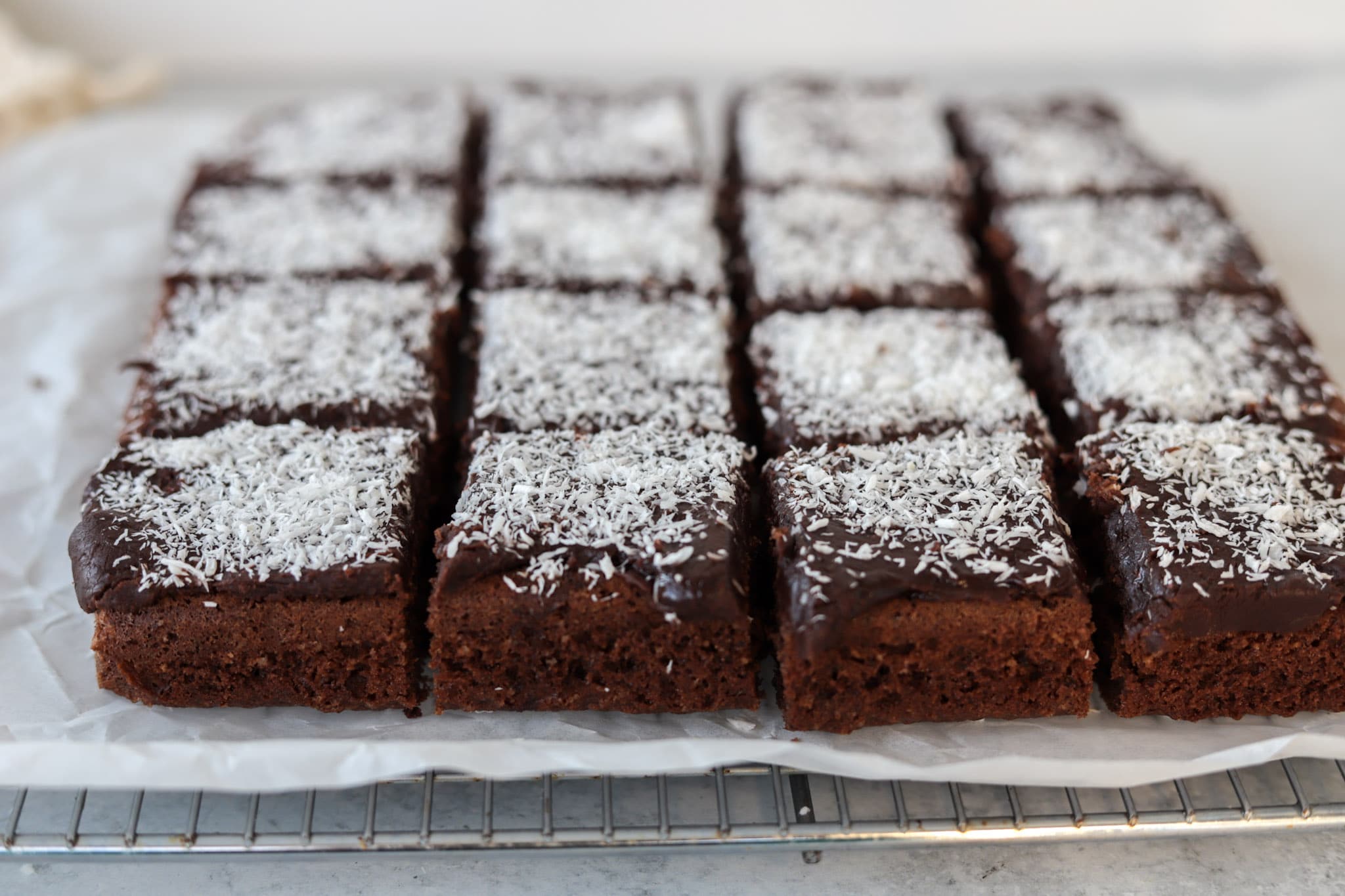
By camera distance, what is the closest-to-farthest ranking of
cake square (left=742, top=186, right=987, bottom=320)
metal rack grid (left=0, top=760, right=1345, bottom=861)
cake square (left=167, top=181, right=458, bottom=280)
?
1. metal rack grid (left=0, top=760, right=1345, bottom=861)
2. cake square (left=742, top=186, right=987, bottom=320)
3. cake square (left=167, top=181, right=458, bottom=280)

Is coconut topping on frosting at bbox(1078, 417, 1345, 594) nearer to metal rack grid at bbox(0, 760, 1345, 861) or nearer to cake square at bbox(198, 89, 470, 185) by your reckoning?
metal rack grid at bbox(0, 760, 1345, 861)

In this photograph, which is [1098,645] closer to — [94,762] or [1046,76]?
[94,762]

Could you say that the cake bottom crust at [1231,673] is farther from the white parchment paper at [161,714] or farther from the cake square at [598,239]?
the cake square at [598,239]

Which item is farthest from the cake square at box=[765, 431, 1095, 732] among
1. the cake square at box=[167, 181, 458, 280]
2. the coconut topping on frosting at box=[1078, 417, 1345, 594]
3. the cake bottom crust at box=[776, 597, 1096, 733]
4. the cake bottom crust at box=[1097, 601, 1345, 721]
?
the cake square at box=[167, 181, 458, 280]

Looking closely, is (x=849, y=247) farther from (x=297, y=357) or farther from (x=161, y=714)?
(x=161, y=714)

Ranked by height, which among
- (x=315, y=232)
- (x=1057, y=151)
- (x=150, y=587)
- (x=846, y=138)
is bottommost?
(x=150, y=587)

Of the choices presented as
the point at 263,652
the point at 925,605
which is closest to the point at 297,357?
the point at 263,652
